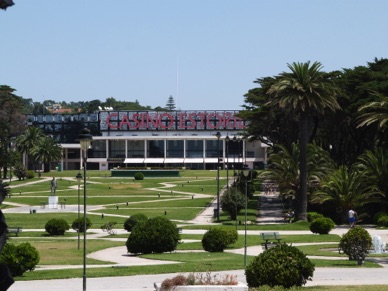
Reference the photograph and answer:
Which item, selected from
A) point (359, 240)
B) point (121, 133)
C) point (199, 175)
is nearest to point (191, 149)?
point (121, 133)

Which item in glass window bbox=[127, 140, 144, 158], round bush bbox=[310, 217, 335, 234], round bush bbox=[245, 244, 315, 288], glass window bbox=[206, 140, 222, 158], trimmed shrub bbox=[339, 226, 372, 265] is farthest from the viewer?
glass window bbox=[127, 140, 144, 158]

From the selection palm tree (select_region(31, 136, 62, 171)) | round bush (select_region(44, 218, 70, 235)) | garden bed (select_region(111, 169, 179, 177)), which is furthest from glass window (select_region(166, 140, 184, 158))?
round bush (select_region(44, 218, 70, 235))

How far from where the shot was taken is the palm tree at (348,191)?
194ft

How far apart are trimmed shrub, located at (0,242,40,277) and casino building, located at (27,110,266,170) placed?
500 feet

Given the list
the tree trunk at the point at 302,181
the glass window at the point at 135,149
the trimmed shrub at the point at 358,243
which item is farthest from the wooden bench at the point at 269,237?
the glass window at the point at 135,149

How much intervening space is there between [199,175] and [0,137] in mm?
129191

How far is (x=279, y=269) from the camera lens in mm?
21672

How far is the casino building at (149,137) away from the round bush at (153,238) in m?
144

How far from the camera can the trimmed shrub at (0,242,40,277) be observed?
28045 millimetres

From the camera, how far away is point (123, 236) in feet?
164

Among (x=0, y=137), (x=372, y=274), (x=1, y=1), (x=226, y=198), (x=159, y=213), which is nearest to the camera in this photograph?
(x=1, y=1)

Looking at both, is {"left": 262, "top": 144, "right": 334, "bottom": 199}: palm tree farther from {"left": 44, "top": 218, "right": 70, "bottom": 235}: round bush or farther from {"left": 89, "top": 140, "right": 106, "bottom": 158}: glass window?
{"left": 89, "top": 140, "right": 106, "bottom": 158}: glass window

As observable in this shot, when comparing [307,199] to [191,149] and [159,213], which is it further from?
[191,149]

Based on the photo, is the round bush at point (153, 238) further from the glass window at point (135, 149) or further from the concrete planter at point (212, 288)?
the glass window at point (135, 149)
